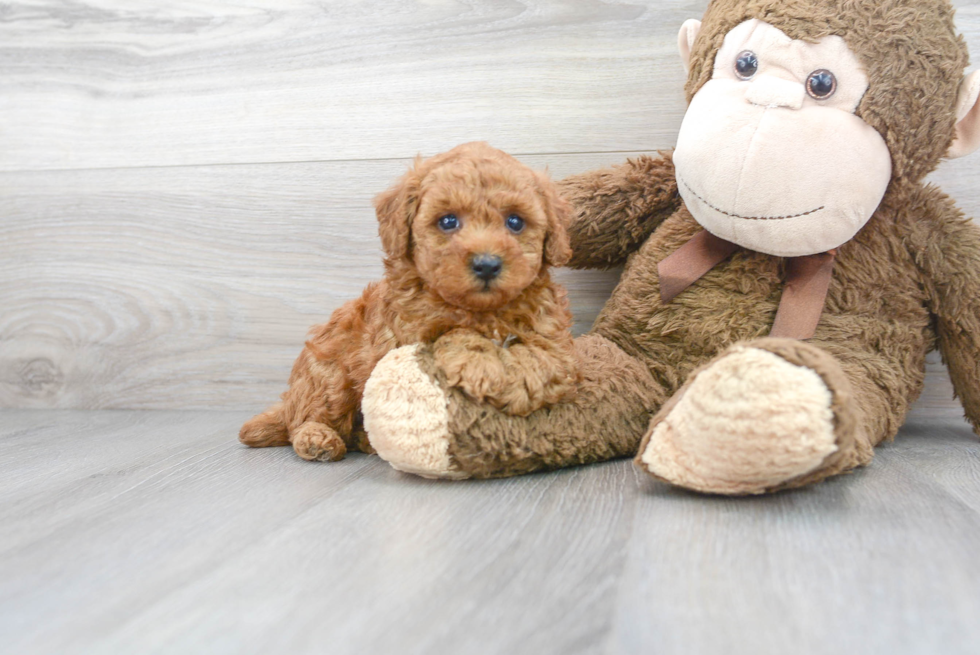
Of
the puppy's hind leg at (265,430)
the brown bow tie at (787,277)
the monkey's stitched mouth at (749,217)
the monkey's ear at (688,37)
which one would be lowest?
the puppy's hind leg at (265,430)

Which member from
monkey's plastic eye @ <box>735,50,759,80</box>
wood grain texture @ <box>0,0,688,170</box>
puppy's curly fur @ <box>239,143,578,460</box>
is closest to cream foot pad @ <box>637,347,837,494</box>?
puppy's curly fur @ <box>239,143,578,460</box>

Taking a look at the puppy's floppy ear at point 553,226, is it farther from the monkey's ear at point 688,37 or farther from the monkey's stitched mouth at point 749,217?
the monkey's ear at point 688,37

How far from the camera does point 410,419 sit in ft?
2.91

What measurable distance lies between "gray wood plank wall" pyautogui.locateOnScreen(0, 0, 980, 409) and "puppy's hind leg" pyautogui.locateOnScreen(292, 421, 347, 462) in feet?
1.37

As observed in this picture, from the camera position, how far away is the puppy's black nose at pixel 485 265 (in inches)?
33.6

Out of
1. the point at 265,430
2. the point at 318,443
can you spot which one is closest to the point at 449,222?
the point at 318,443

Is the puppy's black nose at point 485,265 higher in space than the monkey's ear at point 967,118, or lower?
lower

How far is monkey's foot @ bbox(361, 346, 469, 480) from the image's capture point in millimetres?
886

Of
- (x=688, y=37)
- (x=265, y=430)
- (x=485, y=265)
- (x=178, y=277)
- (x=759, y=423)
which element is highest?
(x=688, y=37)

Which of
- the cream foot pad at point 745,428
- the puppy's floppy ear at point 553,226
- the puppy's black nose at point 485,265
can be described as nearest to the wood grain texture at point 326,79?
the puppy's floppy ear at point 553,226

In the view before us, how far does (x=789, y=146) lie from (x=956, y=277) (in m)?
0.35

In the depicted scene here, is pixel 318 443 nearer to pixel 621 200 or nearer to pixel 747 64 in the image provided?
pixel 621 200

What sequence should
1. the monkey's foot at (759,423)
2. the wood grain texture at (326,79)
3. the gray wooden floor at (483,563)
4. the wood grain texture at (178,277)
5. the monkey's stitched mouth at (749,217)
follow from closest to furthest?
the gray wooden floor at (483,563) → the monkey's foot at (759,423) → the monkey's stitched mouth at (749,217) → the wood grain texture at (326,79) → the wood grain texture at (178,277)

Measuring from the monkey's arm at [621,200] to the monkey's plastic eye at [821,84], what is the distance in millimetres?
255
